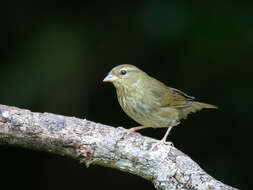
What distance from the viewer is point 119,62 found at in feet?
19.6

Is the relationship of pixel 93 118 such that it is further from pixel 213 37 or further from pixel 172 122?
pixel 213 37

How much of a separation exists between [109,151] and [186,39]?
2.15 m

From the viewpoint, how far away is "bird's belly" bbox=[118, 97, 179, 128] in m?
4.86

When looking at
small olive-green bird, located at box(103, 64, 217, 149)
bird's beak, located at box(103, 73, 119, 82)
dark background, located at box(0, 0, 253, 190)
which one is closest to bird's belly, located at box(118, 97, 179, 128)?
small olive-green bird, located at box(103, 64, 217, 149)

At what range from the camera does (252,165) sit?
559 cm

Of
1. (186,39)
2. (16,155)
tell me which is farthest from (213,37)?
(16,155)

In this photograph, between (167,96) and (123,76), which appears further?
(167,96)

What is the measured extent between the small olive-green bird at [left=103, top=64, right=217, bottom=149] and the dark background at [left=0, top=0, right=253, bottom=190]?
70cm

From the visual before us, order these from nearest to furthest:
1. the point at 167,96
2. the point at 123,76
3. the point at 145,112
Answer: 1. the point at 145,112
2. the point at 123,76
3. the point at 167,96

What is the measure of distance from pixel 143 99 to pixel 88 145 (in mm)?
1136

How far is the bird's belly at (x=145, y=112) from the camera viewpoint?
4855 millimetres

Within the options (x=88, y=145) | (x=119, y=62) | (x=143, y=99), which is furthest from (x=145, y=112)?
(x=119, y=62)

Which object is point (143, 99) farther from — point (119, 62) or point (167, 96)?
point (119, 62)

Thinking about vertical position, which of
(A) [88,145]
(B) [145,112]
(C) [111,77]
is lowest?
(A) [88,145]
